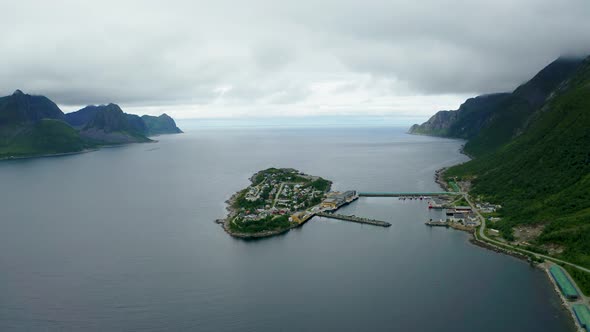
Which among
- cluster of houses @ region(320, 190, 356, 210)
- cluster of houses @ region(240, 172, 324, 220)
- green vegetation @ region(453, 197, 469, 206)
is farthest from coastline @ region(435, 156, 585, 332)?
cluster of houses @ region(240, 172, 324, 220)

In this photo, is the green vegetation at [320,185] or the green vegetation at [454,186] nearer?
the green vegetation at [454,186]

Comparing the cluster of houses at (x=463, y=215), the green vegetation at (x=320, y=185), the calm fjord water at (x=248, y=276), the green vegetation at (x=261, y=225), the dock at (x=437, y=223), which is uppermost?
the green vegetation at (x=320, y=185)

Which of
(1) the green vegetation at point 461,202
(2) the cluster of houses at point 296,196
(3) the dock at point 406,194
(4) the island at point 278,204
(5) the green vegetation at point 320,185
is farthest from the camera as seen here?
(5) the green vegetation at point 320,185

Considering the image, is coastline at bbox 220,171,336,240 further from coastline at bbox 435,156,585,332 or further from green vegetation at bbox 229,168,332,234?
coastline at bbox 435,156,585,332

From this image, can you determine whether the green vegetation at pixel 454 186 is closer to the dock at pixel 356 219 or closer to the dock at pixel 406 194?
the dock at pixel 406 194

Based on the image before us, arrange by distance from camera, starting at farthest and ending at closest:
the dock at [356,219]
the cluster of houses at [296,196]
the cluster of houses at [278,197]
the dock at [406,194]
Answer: the dock at [406,194]
the cluster of houses at [296,196]
the cluster of houses at [278,197]
the dock at [356,219]

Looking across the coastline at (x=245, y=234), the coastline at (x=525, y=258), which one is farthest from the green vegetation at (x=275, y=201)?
the coastline at (x=525, y=258)

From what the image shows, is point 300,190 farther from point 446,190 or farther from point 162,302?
point 162,302

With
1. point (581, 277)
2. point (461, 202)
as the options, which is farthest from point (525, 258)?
point (461, 202)
